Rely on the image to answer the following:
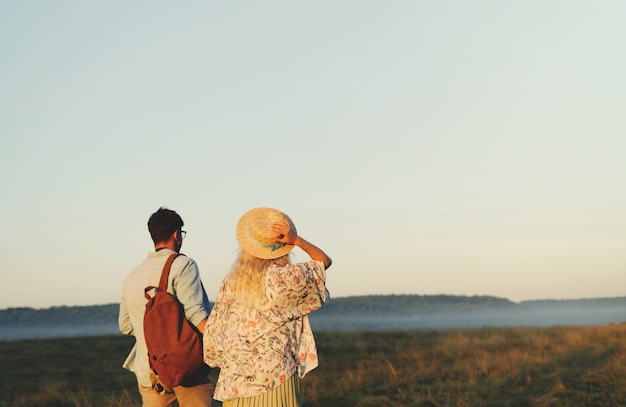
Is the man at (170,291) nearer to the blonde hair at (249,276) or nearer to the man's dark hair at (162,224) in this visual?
the man's dark hair at (162,224)

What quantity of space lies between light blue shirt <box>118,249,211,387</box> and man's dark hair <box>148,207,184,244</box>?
10 centimetres

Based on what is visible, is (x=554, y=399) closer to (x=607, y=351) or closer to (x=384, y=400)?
(x=384, y=400)

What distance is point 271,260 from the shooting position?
158 inches

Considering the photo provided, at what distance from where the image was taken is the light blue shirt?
4.24 meters

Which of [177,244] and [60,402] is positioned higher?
[177,244]

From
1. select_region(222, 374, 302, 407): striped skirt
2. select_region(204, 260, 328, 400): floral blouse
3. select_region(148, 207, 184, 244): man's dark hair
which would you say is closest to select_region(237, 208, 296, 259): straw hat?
select_region(204, 260, 328, 400): floral blouse

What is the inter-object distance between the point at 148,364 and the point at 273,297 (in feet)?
3.54

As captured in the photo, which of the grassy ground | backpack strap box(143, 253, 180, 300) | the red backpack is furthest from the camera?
the grassy ground

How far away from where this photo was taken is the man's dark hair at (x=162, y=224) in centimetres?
437

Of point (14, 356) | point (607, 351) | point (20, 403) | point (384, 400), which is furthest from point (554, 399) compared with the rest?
point (14, 356)

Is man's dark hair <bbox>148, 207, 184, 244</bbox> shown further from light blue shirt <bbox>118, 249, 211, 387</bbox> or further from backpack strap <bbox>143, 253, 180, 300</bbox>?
backpack strap <bbox>143, 253, 180, 300</bbox>

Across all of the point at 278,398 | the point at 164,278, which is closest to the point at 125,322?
the point at 164,278

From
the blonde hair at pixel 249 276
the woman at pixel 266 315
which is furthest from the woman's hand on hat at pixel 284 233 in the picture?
the blonde hair at pixel 249 276

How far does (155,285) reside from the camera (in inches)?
169
